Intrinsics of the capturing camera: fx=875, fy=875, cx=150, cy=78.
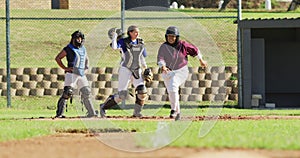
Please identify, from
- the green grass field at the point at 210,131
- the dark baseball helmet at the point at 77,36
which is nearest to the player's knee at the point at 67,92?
the dark baseball helmet at the point at 77,36

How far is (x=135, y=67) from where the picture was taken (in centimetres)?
1838

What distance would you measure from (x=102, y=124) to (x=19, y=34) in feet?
50.2

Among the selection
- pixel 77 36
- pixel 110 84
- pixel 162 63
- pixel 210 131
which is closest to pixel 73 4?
pixel 110 84

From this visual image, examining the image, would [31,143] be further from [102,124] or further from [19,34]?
[19,34]

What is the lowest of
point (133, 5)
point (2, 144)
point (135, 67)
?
point (2, 144)

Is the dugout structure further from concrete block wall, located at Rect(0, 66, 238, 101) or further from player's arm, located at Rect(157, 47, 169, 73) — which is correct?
player's arm, located at Rect(157, 47, 169, 73)

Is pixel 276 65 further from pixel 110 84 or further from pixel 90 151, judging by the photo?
pixel 90 151

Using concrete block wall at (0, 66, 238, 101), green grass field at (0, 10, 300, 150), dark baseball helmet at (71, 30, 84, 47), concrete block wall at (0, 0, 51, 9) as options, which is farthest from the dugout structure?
concrete block wall at (0, 0, 51, 9)

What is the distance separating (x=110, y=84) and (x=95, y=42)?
671cm

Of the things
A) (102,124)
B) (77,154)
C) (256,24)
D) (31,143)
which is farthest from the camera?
(256,24)

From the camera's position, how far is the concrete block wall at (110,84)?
24375 mm

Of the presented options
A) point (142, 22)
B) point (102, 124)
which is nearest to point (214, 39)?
point (142, 22)

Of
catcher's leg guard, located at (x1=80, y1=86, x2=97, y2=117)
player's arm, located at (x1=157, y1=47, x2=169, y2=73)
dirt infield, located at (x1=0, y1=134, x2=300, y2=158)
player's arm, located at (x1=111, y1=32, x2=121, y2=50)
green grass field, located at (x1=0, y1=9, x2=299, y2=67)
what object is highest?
green grass field, located at (x1=0, y1=9, x2=299, y2=67)

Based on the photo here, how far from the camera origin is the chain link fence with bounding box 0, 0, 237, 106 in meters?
24.5
